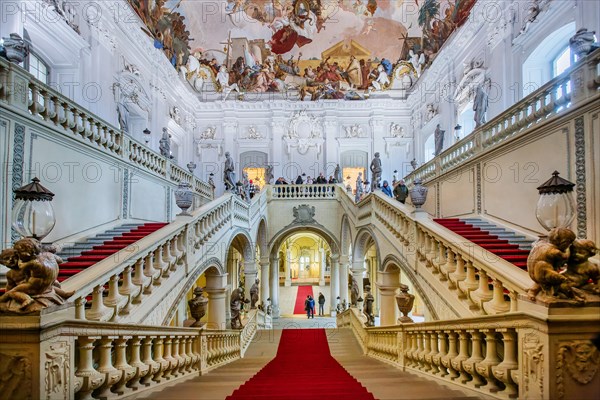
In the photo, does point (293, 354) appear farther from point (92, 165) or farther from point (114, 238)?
point (92, 165)

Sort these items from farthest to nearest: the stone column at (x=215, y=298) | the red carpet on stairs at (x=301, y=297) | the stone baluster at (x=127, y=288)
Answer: the red carpet on stairs at (x=301, y=297) → the stone column at (x=215, y=298) → the stone baluster at (x=127, y=288)

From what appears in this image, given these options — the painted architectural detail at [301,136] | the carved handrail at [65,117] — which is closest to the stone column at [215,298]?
the carved handrail at [65,117]

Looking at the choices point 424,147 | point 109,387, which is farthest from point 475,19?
point 109,387

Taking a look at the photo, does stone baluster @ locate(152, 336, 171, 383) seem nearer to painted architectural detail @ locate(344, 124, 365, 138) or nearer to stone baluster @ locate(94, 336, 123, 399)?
stone baluster @ locate(94, 336, 123, 399)

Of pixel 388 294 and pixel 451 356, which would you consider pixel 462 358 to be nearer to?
pixel 451 356

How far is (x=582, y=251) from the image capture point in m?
2.78

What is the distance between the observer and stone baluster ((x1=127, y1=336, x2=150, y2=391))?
404cm

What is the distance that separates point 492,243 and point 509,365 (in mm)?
5575

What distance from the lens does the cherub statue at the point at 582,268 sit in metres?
2.74

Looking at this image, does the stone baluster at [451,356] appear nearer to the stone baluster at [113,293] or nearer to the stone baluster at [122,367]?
the stone baluster at [122,367]

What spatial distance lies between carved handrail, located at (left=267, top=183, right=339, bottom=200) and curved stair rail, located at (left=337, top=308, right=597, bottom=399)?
1437 cm

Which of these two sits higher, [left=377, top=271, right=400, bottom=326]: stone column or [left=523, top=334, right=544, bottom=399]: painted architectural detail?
[left=523, top=334, right=544, bottom=399]: painted architectural detail

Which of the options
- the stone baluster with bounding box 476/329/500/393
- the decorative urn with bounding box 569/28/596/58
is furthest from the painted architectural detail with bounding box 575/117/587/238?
the stone baluster with bounding box 476/329/500/393

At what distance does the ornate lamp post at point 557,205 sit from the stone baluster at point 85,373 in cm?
341
